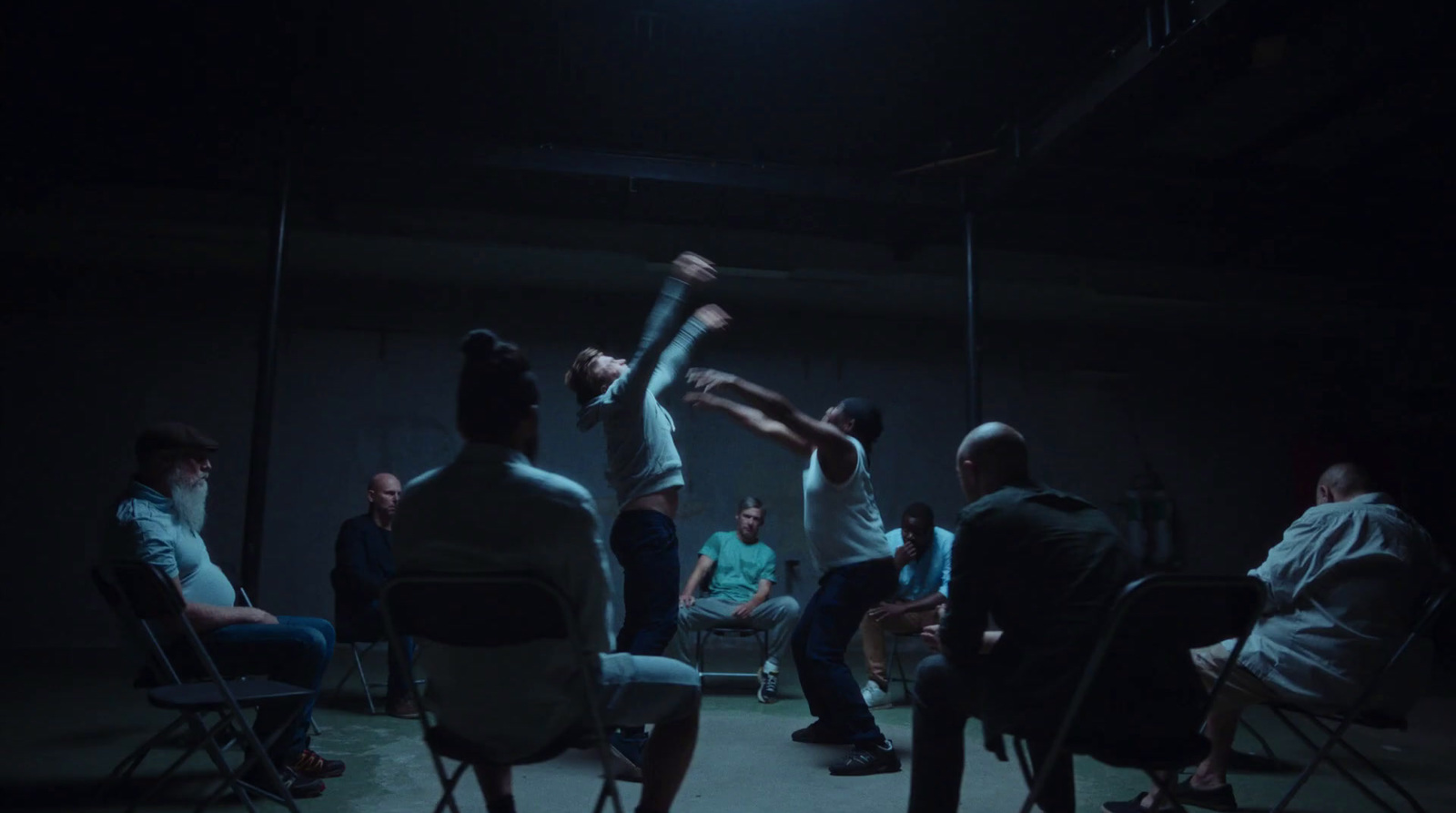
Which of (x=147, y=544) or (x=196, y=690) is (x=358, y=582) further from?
(x=196, y=690)

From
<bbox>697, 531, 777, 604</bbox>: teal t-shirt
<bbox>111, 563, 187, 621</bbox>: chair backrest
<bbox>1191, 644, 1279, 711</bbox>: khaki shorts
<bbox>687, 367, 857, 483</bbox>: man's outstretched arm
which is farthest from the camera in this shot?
<bbox>697, 531, 777, 604</bbox>: teal t-shirt

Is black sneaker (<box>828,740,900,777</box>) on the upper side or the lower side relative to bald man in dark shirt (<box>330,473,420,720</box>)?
lower

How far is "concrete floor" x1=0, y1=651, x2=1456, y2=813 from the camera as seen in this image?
299 centimetres

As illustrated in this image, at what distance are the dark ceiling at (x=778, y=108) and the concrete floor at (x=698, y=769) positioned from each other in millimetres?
2846

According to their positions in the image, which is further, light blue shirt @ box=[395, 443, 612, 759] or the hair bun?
the hair bun

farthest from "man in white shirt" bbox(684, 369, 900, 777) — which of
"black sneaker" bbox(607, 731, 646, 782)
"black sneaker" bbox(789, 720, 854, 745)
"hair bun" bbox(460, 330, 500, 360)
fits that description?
"hair bun" bbox(460, 330, 500, 360)

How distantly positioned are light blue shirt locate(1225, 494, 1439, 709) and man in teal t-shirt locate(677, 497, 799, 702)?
8.81 feet

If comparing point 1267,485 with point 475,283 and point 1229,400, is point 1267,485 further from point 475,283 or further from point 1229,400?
point 475,283

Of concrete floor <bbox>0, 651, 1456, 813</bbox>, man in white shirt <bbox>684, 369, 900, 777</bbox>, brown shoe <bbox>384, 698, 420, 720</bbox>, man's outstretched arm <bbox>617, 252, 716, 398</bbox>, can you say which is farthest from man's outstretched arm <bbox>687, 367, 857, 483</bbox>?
brown shoe <bbox>384, 698, 420, 720</bbox>

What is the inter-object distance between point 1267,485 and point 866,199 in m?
5.13

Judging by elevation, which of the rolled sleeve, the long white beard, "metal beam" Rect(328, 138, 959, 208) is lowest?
the rolled sleeve

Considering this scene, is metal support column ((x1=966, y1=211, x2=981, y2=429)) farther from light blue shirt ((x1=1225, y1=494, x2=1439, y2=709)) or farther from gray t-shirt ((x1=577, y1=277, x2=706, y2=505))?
gray t-shirt ((x1=577, y1=277, x2=706, y2=505))

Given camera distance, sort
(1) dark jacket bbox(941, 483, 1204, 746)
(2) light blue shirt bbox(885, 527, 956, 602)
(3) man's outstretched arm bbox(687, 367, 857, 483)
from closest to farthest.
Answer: (1) dark jacket bbox(941, 483, 1204, 746) < (3) man's outstretched arm bbox(687, 367, 857, 483) < (2) light blue shirt bbox(885, 527, 956, 602)

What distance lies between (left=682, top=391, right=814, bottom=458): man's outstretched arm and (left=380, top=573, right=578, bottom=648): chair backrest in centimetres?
171
